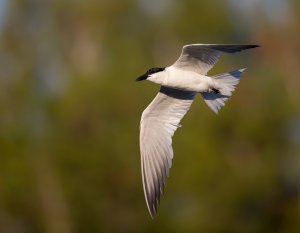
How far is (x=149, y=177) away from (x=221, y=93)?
759 mm

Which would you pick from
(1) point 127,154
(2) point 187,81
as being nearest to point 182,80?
(2) point 187,81

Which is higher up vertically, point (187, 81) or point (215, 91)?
point (187, 81)

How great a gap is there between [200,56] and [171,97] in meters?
0.57

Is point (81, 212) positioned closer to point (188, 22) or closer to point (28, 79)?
point (28, 79)

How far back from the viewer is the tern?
6633 mm

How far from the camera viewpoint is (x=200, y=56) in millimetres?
6672

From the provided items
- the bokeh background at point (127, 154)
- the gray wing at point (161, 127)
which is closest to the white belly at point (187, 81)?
the gray wing at point (161, 127)

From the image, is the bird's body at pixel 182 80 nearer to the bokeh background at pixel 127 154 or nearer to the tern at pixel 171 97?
the tern at pixel 171 97

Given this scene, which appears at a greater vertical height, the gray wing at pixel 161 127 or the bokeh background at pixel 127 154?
the gray wing at pixel 161 127

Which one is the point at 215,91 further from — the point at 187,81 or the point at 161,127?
the point at 161,127

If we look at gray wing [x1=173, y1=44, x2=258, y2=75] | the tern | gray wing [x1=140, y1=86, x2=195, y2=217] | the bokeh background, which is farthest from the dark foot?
the bokeh background

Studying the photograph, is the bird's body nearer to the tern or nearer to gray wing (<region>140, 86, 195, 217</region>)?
the tern

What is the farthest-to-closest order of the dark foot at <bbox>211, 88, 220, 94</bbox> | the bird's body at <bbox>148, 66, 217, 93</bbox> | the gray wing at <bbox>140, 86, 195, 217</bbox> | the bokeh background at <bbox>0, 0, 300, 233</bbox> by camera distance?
the bokeh background at <bbox>0, 0, 300, 233</bbox>, the gray wing at <bbox>140, 86, 195, 217</bbox>, the dark foot at <bbox>211, 88, 220, 94</bbox>, the bird's body at <bbox>148, 66, 217, 93</bbox>

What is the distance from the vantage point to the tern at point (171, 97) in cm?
663
